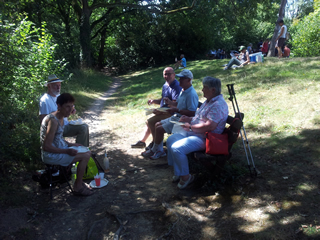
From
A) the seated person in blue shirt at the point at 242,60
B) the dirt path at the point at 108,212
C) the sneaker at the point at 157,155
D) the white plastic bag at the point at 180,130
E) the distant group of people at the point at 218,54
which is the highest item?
the distant group of people at the point at 218,54

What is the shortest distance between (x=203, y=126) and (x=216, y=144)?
321 mm

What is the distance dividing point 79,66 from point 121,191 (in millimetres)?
16672

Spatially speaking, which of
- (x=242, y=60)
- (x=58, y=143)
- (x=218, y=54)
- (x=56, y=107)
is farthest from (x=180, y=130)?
(x=218, y=54)

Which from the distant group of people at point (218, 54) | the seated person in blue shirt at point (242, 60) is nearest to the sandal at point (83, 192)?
the seated person in blue shirt at point (242, 60)

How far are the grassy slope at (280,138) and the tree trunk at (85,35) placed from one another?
12139 mm

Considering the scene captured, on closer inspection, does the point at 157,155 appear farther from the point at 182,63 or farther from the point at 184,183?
the point at 182,63

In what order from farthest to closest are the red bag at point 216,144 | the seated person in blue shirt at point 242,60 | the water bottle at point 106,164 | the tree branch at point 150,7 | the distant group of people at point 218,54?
the distant group of people at point 218,54, the tree branch at point 150,7, the seated person in blue shirt at point 242,60, the water bottle at point 106,164, the red bag at point 216,144

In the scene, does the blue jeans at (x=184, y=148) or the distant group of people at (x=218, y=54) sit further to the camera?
the distant group of people at (x=218, y=54)

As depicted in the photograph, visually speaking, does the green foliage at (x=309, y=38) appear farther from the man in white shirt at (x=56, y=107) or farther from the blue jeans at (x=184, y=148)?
the man in white shirt at (x=56, y=107)

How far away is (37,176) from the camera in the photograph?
4074 mm

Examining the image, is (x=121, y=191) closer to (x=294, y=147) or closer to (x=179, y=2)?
(x=294, y=147)

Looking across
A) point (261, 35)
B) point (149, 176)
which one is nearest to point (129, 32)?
point (261, 35)

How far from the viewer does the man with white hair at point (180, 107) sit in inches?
188

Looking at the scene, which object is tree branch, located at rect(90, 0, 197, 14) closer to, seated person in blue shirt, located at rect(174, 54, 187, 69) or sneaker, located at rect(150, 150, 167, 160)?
seated person in blue shirt, located at rect(174, 54, 187, 69)
